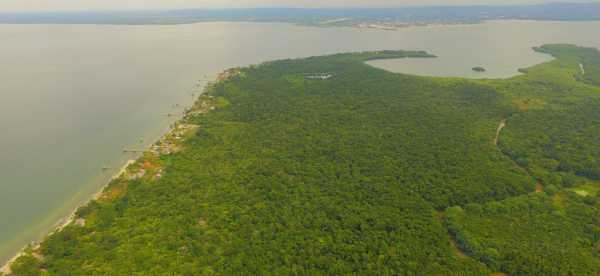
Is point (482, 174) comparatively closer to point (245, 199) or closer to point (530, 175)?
point (530, 175)

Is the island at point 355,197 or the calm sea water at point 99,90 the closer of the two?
the island at point 355,197

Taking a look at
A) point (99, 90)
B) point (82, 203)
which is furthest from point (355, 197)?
point (99, 90)

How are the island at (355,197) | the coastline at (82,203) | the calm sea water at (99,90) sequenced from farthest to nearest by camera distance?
the calm sea water at (99,90)
the coastline at (82,203)
the island at (355,197)

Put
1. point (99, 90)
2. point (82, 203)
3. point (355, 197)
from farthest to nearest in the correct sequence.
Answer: point (99, 90) → point (82, 203) → point (355, 197)

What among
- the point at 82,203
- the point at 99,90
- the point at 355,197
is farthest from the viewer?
the point at 99,90

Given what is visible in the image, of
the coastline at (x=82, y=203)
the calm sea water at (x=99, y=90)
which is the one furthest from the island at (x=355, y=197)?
the calm sea water at (x=99, y=90)

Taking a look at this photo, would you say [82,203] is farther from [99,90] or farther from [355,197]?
[99,90]

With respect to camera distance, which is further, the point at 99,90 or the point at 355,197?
the point at 99,90

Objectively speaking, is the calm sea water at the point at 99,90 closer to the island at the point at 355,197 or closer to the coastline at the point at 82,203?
the coastline at the point at 82,203
